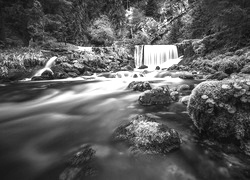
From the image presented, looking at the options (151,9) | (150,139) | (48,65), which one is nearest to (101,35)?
(48,65)

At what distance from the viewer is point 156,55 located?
62.8 ft

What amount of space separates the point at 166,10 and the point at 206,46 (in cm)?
2023

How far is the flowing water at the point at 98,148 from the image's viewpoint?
7.26 feet

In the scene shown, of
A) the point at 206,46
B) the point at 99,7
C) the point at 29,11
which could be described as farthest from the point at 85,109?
the point at 99,7

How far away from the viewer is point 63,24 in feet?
70.8

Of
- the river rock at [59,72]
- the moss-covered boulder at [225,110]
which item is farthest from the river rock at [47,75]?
the moss-covered boulder at [225,110]

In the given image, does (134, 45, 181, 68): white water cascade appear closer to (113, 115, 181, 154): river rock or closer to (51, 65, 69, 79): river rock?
(51, 65, 69, 79): river rock

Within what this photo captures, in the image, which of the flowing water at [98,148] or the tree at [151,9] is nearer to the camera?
the flowing water at [98,148]

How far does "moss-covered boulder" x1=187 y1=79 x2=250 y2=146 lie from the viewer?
7.70 ft

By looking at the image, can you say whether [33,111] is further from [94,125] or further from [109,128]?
[109,128]

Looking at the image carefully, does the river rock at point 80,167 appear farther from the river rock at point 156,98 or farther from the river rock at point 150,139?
the river rock at point 156,98

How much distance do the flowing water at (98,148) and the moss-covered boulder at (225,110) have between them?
0.30 metres

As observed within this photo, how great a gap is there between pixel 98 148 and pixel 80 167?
60cm

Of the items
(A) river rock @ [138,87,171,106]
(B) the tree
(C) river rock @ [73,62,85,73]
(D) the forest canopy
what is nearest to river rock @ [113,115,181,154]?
(A) river rock @ [138,87,171,106]
